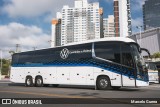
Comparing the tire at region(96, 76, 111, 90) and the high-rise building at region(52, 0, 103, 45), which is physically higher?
the high-rise building at region(52, 0, 103, 45)

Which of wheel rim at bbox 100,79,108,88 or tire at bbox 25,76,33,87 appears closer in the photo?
wheel rim at bbox 100,79,108,88

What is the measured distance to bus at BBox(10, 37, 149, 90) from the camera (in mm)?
16422

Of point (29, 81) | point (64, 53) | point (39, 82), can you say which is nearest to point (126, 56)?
point (64, 53)

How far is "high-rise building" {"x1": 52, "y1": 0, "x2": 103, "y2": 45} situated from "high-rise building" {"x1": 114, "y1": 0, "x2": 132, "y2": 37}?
10.6 metres

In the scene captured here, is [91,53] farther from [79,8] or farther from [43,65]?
[79,8]

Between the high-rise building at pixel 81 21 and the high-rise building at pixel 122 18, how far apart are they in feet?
34.8

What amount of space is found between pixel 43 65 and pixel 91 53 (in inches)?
234

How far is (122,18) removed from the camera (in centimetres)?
14212

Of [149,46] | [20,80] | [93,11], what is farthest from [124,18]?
[20,80]

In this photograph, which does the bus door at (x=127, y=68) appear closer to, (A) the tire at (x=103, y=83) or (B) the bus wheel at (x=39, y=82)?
(A) the tire at (x=103, y=83)

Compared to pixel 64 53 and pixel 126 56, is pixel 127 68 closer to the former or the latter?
pixel 126 56

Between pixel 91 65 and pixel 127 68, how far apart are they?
299 centimetres

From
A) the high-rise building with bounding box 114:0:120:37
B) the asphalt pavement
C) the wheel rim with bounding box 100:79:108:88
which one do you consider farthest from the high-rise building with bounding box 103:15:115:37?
the asphalt pavement

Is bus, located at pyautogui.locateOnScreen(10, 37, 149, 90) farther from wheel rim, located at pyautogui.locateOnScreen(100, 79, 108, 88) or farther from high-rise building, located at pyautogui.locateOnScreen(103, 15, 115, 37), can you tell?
high-rise building, located at pyautogui.locateOnScreen(103, 15, 115, 37)
